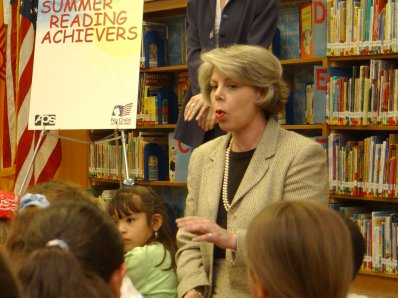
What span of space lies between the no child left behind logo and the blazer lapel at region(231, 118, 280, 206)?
1432mm

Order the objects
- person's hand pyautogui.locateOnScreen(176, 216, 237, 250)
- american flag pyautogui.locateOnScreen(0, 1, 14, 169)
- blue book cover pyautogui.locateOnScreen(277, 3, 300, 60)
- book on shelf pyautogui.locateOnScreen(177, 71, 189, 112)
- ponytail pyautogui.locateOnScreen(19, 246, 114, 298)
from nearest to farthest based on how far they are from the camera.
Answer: ponytail pyautogui.locateOnScreen(19, 246, 114, 298)
person's hand pyautogui.locateOnScreen(176, 216, 237, 250)
american flag pyautogui.locateOnScreen(0, 1, 14, 169)
blue book cover pyautogui.locateOnScreen(277, 3, 300, 60)
book on shelf pyautogui.locateOnScreen(177, 71, 189, 112)

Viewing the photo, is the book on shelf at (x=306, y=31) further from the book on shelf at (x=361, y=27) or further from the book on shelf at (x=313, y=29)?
Result: the book on shelf at (x=361, y=27)

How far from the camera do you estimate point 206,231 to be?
2.31 metres

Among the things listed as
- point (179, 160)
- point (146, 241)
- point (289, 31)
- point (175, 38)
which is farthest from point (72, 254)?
point (175, 38)

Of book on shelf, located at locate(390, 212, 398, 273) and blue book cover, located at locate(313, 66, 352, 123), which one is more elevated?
blue book cover, located at locate(313, 66, 352, 123)

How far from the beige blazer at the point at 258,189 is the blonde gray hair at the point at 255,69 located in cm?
9

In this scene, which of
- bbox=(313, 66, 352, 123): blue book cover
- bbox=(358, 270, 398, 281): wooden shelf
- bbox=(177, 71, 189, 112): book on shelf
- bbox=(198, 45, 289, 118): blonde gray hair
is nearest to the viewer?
bbox=(198, 45, 289, 118): blonde gray hair

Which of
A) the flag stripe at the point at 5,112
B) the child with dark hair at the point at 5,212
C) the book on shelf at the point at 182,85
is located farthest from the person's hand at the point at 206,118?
the book on shelf at the point at 182,85

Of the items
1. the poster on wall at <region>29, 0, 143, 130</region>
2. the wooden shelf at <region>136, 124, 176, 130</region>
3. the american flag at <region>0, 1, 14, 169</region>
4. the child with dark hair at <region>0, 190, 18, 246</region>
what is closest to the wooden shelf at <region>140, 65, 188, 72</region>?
the wooden shelf at <region>136, 124, 176, 130</region>

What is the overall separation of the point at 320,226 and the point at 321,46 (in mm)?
3284

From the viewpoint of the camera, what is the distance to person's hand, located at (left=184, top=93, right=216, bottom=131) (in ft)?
9.89

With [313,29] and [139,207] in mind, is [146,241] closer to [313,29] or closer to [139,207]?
[139,207]

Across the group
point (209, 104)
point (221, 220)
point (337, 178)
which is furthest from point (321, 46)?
point (221, 220)

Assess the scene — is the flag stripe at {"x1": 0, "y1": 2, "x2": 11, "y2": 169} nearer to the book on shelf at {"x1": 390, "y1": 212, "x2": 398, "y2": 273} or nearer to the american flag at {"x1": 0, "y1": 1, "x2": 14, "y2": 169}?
the american flag at {"x1": 0, "y1": 1, "x2": 14, "y2": 169}
